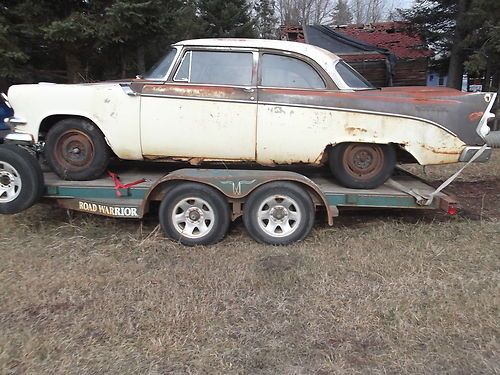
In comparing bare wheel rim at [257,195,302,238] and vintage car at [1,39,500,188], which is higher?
vintage car at [1,39,500,188]

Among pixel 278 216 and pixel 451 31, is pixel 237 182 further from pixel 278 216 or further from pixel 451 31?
pixel 451 31

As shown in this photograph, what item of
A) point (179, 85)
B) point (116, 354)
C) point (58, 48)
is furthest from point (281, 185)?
point (58, 48)

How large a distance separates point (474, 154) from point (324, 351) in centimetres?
285

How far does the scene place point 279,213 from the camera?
15.8 ft

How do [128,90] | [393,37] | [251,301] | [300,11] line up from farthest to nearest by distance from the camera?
[300,11]
[393,37]
[128,90]
[251,301]

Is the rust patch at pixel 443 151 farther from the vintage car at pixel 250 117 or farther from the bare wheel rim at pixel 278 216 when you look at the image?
the bare wheel rim at pixel 278 216

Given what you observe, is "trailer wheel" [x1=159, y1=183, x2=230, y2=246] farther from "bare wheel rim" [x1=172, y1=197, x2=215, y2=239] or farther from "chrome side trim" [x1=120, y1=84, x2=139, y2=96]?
"chrome side trim" [x1=120, y1=84, x2=139, y2=96]

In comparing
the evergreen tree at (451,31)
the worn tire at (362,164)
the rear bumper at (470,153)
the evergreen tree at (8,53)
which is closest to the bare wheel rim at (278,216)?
the worn tire at (362,164)

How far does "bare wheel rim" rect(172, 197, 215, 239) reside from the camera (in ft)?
15.7

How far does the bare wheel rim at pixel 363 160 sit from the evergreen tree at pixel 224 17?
56.0 ft

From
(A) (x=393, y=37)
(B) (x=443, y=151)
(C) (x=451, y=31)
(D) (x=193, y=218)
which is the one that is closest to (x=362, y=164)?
(B) (x=443, y=151)

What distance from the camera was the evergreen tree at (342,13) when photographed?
A: 5062 cm

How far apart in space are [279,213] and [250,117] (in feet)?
3.37

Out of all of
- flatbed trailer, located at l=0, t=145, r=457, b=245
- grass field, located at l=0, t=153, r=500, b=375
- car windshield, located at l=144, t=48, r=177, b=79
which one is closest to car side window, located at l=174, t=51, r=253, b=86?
car windshield, located at l=144, t=48, r=177, b=79
